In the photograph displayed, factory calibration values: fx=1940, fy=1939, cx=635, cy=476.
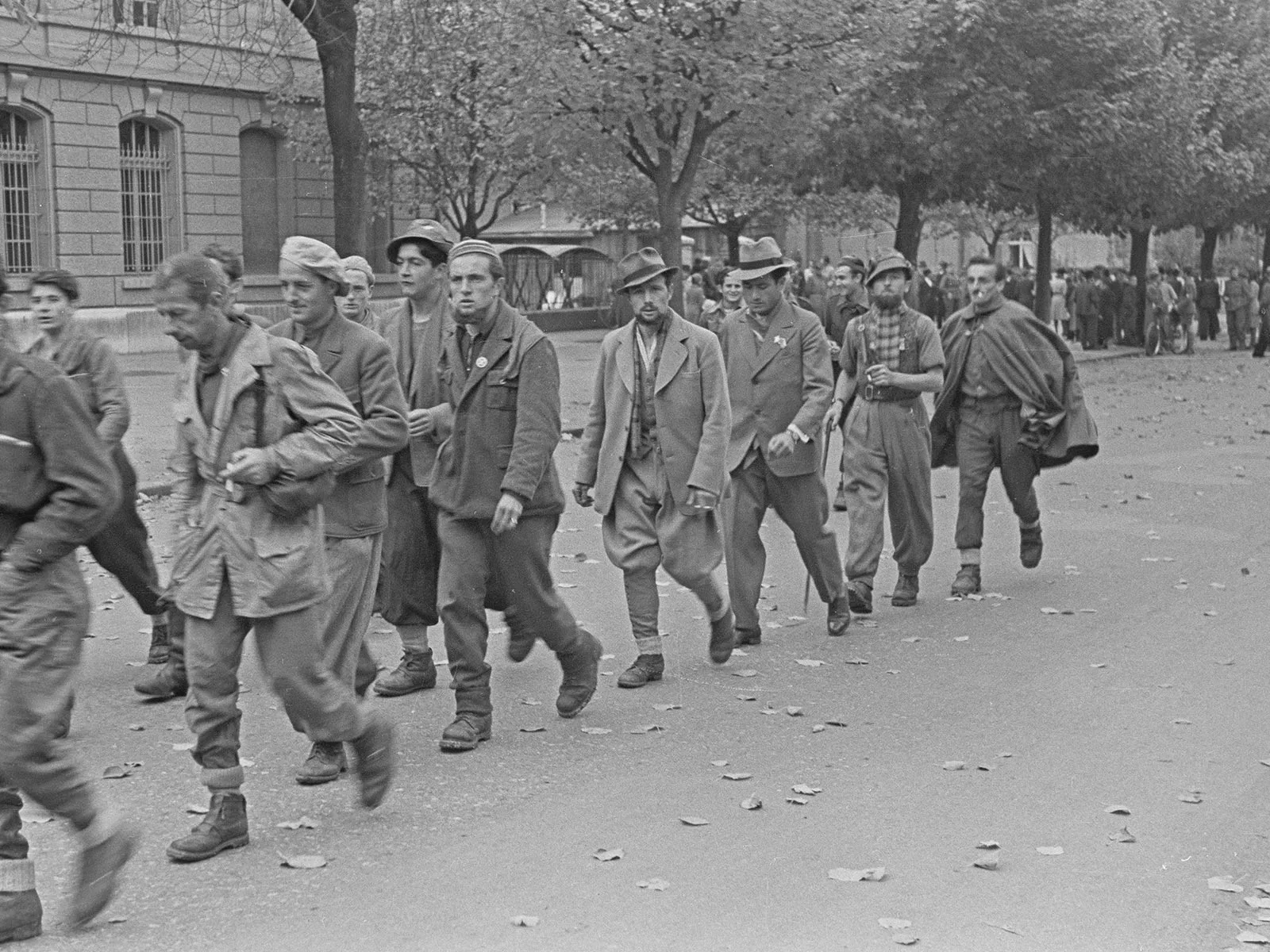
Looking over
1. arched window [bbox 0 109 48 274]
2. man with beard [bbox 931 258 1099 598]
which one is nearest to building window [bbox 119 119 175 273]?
arched window [bbox 0 109 48 274]

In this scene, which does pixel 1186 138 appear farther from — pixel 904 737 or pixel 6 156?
pixel 904 737

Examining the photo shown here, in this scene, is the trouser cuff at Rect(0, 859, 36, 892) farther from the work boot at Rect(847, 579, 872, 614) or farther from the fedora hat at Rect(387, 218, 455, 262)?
the work boot at Rect(847, 579, 872, 614)

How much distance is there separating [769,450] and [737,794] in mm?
2889

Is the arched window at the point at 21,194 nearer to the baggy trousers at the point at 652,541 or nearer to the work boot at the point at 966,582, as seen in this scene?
the work boot at the point at 966,582

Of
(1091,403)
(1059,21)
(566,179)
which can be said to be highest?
(1059,21)

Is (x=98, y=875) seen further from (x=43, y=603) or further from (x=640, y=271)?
(x=640, y=271)

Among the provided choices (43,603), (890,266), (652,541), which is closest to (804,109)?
(890,266)

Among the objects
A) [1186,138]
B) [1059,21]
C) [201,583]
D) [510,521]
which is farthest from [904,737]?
[1186,138]

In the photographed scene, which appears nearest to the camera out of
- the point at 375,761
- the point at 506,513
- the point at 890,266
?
the point at 375,761

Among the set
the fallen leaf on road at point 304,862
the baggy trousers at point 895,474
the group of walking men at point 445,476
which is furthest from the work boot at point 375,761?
the baggy trousers at point 895,474

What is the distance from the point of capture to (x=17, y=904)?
471 cm

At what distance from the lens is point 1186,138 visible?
36625 mm

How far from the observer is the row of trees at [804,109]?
21.6 metres

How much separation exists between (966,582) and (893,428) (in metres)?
0.96
